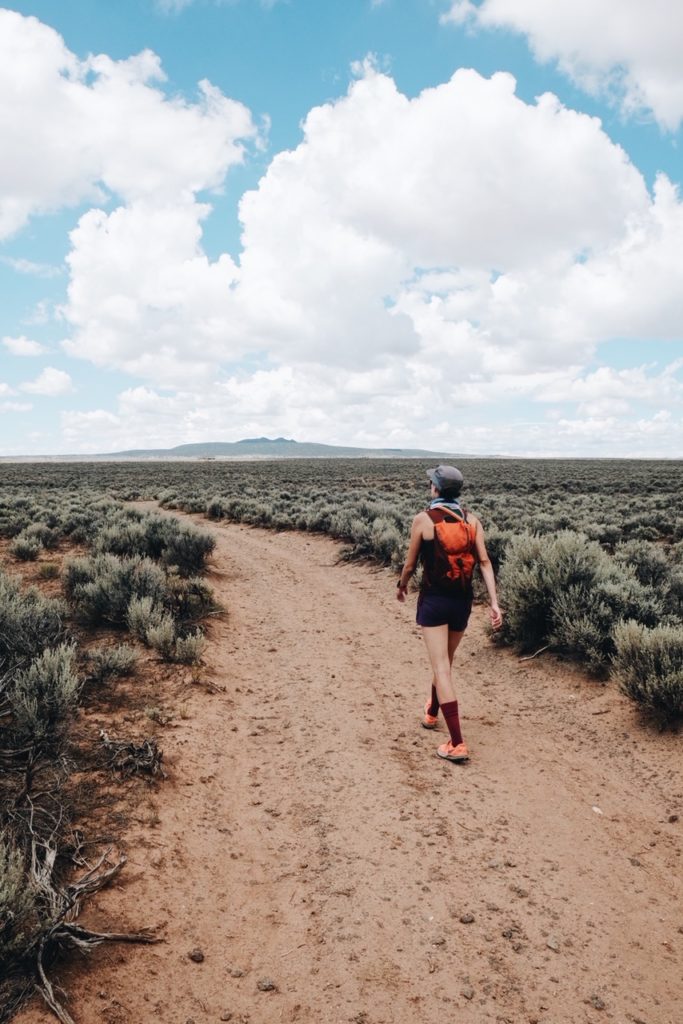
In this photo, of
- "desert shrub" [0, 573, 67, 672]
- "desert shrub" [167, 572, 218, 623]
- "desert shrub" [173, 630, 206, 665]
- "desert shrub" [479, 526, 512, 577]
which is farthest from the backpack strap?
"desert shrub" [479, 526, 512, 577]

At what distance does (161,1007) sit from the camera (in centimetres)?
277

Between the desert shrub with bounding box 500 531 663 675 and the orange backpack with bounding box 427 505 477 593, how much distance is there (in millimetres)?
2625

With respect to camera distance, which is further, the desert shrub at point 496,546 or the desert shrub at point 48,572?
the desert shrub at point 496,546

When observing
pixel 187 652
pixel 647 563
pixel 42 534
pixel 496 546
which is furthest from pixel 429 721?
pixel 42 534

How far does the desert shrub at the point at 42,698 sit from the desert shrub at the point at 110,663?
108 centimetres

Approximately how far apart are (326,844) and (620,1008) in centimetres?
185

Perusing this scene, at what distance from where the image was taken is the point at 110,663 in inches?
238

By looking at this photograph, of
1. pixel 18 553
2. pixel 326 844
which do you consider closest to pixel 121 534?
pixel 18 553

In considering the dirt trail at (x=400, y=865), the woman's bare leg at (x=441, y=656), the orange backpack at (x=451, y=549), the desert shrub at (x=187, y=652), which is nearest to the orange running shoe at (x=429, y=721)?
the dirt trail at (x=400, y=865)

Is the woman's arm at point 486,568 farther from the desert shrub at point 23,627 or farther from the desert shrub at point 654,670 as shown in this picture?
the desert shrub at point 23,627

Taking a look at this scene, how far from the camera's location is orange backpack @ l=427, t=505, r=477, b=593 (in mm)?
4828

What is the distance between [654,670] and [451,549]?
2327 mm

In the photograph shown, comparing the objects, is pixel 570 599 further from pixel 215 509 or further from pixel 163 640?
pixel 215 509

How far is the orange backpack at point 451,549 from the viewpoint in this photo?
4828 mm
